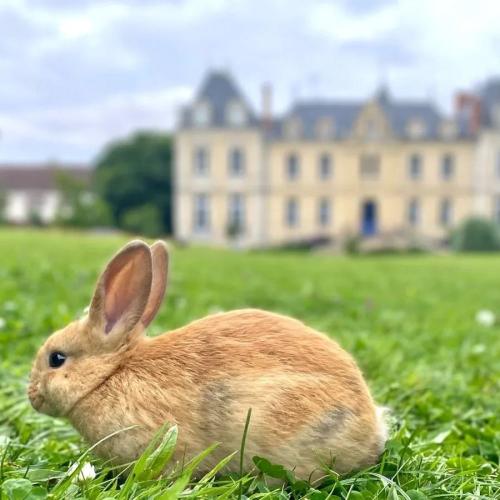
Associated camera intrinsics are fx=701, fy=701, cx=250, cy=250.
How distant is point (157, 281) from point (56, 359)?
1.28ft

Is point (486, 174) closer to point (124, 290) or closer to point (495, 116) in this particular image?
point (495, 116)

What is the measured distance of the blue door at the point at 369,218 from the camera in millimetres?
49344

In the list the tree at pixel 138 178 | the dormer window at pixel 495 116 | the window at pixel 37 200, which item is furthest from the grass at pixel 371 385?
the window at pixel 37 200

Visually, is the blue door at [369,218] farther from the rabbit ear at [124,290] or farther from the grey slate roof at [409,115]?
the rabbit ear at [124,290]

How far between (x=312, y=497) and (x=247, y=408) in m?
0.28

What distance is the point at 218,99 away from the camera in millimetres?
48781

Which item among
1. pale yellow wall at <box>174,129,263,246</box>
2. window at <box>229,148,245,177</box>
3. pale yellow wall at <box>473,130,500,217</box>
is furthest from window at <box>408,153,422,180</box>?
window at <box>229,148,245,177</box>

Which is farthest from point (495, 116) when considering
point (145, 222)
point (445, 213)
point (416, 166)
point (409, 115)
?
point (145, 222)

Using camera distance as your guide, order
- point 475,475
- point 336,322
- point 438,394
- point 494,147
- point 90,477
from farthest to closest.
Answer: point 494,147 < point 336,322 < point 438,394 < point 475,475 < point 90,477

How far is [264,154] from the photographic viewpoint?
4897cm

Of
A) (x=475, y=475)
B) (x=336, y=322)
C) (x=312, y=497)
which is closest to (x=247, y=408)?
(x=312, y=497)

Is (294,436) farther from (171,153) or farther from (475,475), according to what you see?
(171,153)

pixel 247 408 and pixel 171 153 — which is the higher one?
pixel 171 153

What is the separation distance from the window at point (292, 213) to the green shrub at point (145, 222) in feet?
31.7
